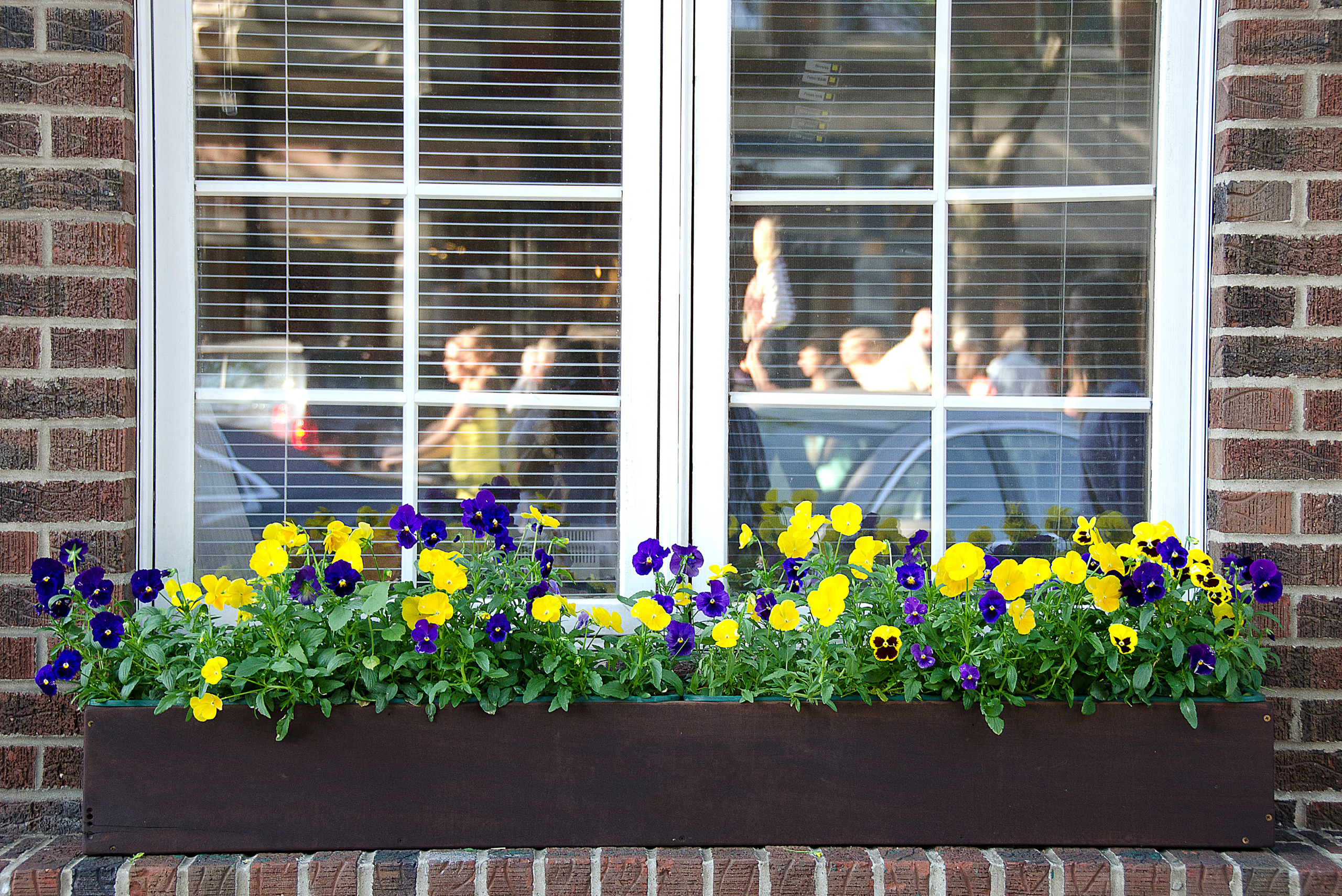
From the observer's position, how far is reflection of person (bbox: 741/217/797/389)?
6.38ft

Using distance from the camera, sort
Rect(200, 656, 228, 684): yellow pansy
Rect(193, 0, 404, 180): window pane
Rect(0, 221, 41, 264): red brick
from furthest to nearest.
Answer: Rect(193, 0, 404, 180): window pane, Rect(0, 221, 41, 264): red brick, Rect(200, 656, 228, 684): yellow pansy

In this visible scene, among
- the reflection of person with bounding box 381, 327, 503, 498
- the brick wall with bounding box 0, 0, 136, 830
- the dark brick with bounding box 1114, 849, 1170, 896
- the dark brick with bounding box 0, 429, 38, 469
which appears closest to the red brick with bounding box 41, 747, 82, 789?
the brick wall with bounding box 0, 0, 136, 830

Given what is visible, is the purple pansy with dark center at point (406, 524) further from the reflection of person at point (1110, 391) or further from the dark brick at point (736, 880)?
the reflection of person at point (1110, 391)

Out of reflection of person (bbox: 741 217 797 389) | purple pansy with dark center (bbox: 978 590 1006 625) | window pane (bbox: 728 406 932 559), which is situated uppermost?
reflection of person (bbox: 741 217 797 389)

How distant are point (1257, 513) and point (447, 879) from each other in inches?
67.5

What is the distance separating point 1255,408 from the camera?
1776 millimetres

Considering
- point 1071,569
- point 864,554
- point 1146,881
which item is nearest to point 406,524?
point 864,554

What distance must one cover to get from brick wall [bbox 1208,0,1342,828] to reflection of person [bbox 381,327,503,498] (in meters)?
1.52

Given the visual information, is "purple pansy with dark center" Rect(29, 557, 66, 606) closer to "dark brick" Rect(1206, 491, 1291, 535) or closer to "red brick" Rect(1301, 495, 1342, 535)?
"dark brick" Rect(1206, 491, 1291, 535)

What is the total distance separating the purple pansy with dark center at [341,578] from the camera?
1.54 metres

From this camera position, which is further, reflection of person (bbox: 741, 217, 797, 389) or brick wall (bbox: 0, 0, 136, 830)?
reflection of person (bbox: 741, 217, 797, 389)

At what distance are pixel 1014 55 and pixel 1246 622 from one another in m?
1.27

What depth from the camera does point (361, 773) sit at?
5.23ft

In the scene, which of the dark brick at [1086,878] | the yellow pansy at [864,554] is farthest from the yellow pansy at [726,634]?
the dark brick at [1086,878]
